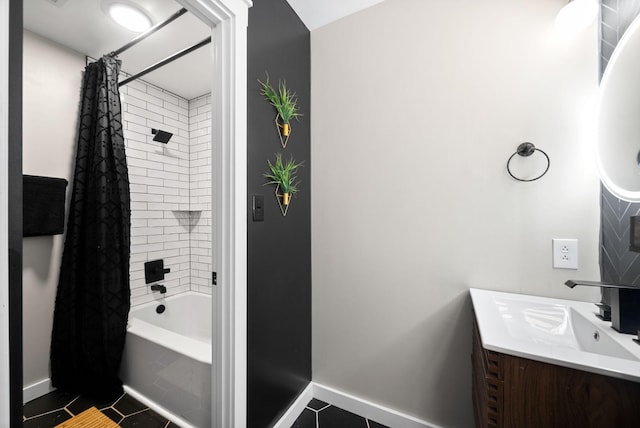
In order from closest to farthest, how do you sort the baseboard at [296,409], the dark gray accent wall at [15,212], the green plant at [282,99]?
the dark gray accent wall at [15,212], the green plant at [282,99], the baseboard at [296,409]

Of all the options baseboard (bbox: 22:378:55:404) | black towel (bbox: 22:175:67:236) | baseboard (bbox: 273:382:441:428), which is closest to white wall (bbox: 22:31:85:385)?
baseboard (bbox: 22:378:55:404)

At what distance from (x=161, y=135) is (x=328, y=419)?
2.54 m

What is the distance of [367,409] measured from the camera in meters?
1.52

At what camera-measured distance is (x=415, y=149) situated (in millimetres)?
1405

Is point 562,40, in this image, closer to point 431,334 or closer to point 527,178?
point 527,178

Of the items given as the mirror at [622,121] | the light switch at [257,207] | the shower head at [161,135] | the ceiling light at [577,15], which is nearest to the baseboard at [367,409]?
the light switch at [257,207]

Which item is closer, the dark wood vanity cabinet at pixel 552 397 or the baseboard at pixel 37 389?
the dark wood vanity cabinet at pixel 552 397

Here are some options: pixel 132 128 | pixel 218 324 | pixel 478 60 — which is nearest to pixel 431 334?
pixel 218 324

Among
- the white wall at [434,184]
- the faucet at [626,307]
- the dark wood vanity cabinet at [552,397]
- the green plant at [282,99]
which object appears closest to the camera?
the dark wood vanity cabinet at [552,397]

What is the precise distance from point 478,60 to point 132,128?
260 centimetres

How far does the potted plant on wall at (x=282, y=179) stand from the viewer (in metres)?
1.35

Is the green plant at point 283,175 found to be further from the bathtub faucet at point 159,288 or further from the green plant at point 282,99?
the bathtub faucet at point 159,288

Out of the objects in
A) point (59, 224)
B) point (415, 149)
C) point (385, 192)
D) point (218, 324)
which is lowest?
point (218, 324)

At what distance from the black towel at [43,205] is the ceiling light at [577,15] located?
2.91 meters
